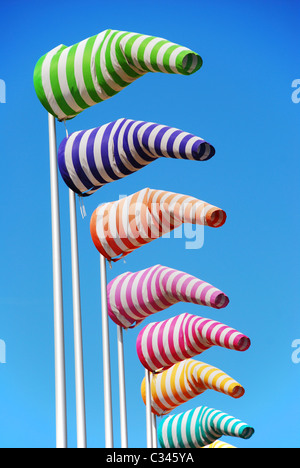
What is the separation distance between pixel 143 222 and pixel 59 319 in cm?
259

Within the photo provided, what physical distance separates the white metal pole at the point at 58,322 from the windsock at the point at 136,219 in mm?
1971

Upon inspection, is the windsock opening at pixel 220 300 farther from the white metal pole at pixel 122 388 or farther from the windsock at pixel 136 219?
the white metal pole at pixel 122 388

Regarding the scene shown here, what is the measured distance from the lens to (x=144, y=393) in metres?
11.4

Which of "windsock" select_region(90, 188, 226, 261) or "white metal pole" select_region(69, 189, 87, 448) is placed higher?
"windsock" select_region(90, 188, 226, 261)

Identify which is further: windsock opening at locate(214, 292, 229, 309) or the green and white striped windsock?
windsock opening at locate(214, 292, 229, 309)

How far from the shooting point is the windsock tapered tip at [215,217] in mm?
8000

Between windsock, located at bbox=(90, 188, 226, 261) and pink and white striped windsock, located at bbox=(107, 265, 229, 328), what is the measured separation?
643 mm

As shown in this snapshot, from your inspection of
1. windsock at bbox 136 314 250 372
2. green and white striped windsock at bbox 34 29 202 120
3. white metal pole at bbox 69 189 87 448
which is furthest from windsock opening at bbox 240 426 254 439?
green and white striped windsock at bbox 34 29 202 120

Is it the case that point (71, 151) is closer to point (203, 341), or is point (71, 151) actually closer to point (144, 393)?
point (203, 341)

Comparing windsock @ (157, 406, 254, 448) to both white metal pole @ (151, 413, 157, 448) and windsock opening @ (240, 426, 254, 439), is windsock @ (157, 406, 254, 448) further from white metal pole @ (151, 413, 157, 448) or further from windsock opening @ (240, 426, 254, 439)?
white metal pole @ (151, 413, 157, 448)

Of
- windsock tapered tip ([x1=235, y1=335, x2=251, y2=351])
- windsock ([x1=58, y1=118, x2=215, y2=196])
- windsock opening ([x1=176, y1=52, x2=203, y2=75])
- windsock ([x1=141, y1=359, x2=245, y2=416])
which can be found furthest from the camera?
windsock ([x1=141, y1=359, x2=245, y2=416])

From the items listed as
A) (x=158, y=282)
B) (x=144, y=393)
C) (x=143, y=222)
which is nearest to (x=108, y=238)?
(x=143, y=222)

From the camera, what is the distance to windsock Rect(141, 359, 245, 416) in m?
10.7

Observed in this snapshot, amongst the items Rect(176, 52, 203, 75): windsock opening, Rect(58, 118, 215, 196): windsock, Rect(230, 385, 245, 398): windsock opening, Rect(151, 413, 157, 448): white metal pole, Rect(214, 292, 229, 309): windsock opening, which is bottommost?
Rect(151, 413, 157, 448): white metal pole
